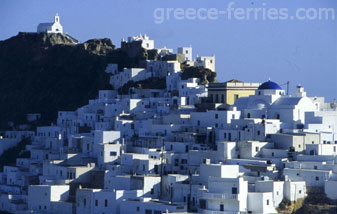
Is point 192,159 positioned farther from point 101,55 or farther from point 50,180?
point 101,55

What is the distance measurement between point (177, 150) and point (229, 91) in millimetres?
9055

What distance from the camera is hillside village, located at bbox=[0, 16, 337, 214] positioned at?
190ft

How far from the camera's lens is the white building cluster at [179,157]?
57531mm

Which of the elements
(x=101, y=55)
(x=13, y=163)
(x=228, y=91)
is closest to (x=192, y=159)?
(x=228, y=91)

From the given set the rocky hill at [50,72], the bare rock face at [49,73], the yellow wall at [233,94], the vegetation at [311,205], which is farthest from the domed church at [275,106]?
the bare rock face at [49,73]

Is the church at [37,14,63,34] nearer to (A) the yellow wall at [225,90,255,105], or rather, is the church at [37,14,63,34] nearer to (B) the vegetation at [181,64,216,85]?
(B) the vegetation at [181,64,216,85]

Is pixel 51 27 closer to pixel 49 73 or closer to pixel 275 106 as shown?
pixel 49 73

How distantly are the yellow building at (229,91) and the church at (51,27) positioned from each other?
79.1ft

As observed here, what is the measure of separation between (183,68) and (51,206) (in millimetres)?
20520

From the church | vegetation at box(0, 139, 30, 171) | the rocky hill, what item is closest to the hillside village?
vegetation at box(0, 139, 30, 171)

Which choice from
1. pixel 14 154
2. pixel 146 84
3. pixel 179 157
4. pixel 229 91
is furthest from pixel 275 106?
pixel 14 154

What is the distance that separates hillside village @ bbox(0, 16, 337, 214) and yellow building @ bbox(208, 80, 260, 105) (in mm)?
62

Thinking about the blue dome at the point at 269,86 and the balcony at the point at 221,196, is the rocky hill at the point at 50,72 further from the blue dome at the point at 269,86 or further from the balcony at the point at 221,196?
the balcony at the point at 221,196

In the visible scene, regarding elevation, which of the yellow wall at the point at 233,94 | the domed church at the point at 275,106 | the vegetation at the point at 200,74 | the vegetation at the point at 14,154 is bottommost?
the vegetation at the point at 14,154
